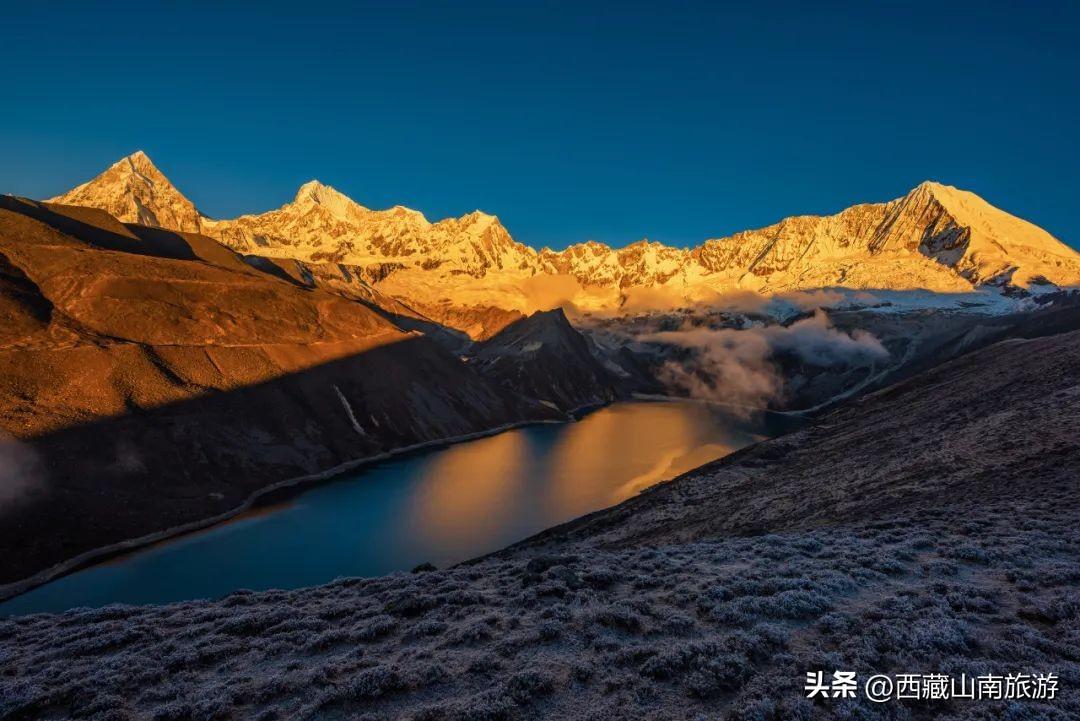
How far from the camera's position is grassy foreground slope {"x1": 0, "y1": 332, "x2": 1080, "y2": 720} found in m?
9.38

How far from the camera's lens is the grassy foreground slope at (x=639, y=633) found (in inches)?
369

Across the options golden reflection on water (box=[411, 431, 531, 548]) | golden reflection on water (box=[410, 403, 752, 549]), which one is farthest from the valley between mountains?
golden reflection on water (box=[410, 403, 752, 549])

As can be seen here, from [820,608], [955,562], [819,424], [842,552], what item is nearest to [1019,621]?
[820,608]

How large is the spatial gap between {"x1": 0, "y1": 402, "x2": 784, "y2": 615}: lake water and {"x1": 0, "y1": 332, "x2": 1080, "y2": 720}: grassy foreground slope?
26.4m

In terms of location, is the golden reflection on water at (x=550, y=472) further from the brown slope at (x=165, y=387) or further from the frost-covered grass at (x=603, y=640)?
the frost-covered grass at (x=603, y=640)

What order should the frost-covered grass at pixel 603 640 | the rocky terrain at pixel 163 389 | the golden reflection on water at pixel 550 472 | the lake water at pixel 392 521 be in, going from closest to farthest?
the frost-covered grass at pixel 603 640, the lake water at pixel 392 521, the rocky terrain at pixel 163 389, the golden reflection on water at pixel 550 472

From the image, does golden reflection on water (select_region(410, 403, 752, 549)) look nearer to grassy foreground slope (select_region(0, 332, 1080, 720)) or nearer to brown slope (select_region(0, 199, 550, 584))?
brown slope (select_region(0, 199, 550, 584))

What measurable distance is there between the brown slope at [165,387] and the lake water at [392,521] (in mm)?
5145

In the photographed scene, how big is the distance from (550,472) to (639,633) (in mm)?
67512

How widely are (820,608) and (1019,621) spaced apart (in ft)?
11.5

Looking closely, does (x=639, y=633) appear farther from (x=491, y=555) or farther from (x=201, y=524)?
(x=201, y=524)

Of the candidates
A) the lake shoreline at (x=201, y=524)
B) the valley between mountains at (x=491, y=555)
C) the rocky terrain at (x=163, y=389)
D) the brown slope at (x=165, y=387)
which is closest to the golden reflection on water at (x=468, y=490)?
the lake shoreline at (x=201, y=524)

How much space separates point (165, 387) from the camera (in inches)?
2581

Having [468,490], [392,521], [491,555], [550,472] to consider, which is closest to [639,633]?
[491,555]
